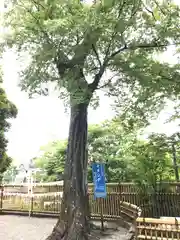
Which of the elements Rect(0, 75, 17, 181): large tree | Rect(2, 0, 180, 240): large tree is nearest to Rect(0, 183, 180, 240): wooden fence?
Rect(0, 75, 17, 181): large tree

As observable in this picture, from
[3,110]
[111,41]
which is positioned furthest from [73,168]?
[3,110]

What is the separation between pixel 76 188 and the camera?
6730 millimetres

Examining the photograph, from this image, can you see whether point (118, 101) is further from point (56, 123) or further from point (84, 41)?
point (56, 123)

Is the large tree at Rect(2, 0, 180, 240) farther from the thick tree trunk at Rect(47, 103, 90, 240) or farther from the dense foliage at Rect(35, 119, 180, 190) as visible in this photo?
the dense foliage at Rect(35, 119, 180, 190)

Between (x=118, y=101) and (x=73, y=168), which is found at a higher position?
(x=118, y=101)

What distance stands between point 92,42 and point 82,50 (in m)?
0.32

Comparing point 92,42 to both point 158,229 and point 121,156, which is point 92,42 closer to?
point 158,229

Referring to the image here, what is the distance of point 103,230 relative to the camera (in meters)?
7.05

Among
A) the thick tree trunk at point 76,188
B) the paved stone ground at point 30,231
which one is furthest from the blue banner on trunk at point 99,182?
the paved stone ground at point 30,231

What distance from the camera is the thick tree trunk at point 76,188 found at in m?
6.28

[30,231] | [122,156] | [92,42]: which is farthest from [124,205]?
[92,42]

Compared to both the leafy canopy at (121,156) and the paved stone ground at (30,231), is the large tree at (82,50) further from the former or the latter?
the leafy canopy at (121,156)

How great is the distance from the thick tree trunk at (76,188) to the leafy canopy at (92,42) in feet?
3.06

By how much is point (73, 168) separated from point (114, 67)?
10.2ft
